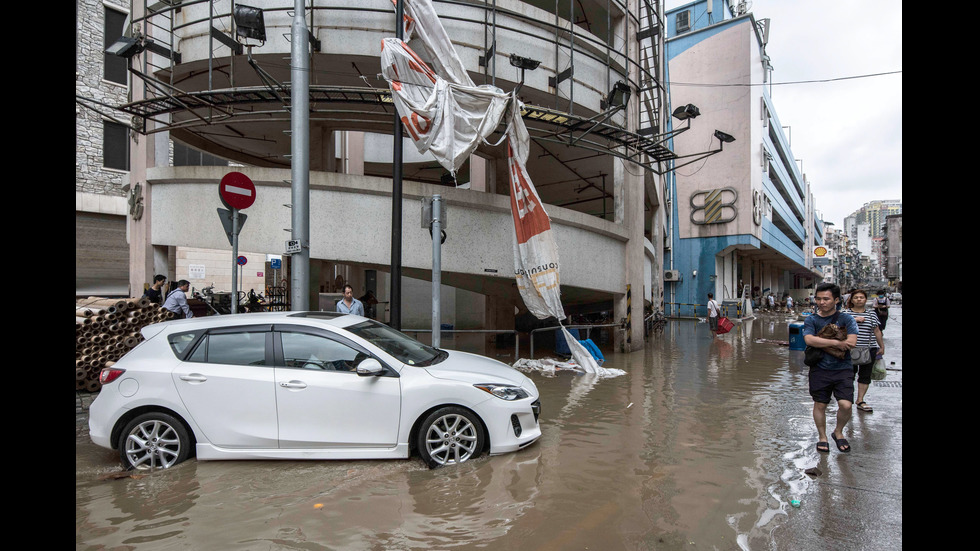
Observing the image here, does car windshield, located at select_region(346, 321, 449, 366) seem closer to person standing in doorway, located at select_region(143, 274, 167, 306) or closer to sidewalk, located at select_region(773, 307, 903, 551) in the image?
sidewalk, located at select_region(773, 307, 903, 551)

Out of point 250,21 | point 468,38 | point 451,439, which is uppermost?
point 468,38

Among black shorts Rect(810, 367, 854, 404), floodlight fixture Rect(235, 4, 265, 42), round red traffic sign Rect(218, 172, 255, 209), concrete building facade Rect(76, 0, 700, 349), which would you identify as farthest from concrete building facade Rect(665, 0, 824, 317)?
round red traffic sign Rect(218, 172, 255, 209)

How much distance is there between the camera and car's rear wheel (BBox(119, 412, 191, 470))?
15.6 ft

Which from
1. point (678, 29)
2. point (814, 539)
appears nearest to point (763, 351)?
point (814, 539)

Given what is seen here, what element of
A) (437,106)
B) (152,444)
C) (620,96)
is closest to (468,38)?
(437,106)

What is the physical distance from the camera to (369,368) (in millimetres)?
4684

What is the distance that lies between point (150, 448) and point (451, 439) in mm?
2744

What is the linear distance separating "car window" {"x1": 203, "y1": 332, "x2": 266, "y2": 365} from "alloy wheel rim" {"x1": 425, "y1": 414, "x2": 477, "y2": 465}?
1.73 m

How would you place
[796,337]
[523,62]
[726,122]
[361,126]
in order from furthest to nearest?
[726,122] < [796,337] < [361,126] < [523,62]

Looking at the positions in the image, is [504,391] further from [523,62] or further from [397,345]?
[523,62]

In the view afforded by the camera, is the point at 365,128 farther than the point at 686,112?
Yes

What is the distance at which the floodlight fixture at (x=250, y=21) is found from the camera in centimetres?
878

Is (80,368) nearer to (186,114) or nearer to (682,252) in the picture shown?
(186,114)

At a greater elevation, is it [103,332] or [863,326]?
[863,326]
